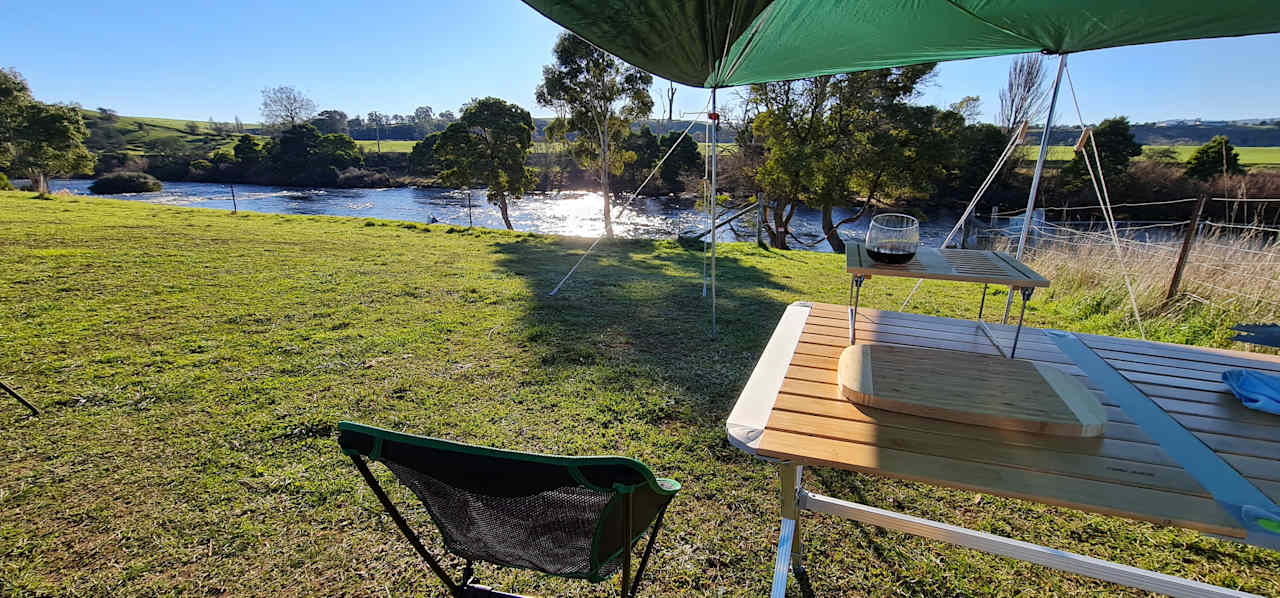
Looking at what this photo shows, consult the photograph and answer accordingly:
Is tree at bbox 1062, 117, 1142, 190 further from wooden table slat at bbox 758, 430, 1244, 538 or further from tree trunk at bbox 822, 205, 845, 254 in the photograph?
wooden table slat at bbox 758, 430, 1244, 538

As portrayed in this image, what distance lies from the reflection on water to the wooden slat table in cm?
1238

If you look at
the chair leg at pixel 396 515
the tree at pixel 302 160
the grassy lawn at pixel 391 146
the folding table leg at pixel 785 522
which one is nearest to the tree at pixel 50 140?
the tree at pixel 302 160

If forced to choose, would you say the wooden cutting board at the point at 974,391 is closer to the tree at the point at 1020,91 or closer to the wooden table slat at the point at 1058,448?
the wooden table slat at the point at 1058,448

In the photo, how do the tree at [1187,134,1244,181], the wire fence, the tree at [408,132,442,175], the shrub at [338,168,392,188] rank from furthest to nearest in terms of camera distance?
the shrub at [338,168,392,188], the tree at [408,132,442,175], the tree at [1187,134,1244,181], the wire fence

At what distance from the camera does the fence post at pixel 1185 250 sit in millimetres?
3984

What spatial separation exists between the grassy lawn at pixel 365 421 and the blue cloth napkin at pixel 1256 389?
2.60 ft

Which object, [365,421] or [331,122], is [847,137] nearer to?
[365,421]

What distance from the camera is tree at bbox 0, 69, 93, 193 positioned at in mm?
17156

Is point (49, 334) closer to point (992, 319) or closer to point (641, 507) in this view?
point (641, 507)

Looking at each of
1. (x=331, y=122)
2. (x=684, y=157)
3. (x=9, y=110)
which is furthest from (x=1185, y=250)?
(x=331, y=122)

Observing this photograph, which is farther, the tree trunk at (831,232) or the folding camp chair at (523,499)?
the tree trunk at (831,232)

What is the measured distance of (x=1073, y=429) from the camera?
1.09 metres

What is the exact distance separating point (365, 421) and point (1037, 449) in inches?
109

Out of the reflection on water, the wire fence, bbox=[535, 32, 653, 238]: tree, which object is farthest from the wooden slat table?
the reflection on water
